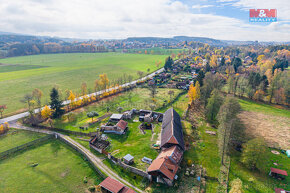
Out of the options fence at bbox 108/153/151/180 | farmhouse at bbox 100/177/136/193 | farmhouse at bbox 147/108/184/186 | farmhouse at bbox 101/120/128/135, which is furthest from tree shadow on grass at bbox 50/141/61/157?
farmhouse at bbox 147/108/184/186

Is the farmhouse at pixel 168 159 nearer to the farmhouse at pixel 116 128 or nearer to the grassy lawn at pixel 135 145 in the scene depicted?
the grassy lawn at pixel 135 145

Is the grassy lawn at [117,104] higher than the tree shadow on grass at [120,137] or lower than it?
higher

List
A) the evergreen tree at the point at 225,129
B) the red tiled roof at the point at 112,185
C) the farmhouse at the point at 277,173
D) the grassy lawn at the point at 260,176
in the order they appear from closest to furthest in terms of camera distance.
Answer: the red tiled roof at the point at 112,185, the grassy lawn at the point at 260,176, the farmhouse at the point at 277,173, the evergreen tree at the point at 225,129

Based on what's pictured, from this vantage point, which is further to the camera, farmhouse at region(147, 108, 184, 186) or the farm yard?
the farm yard

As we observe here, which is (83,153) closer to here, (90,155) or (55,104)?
(90,155)

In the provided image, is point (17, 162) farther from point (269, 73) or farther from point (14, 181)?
point (269, 73)

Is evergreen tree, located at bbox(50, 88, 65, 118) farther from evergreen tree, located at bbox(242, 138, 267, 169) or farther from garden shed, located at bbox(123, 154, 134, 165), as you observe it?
evergreen tree, located at bbox(242, 138, 267, 169)

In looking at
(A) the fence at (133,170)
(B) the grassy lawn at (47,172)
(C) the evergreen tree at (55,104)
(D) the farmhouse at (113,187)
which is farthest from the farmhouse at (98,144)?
(C) the evergreen tree at (55,104)
